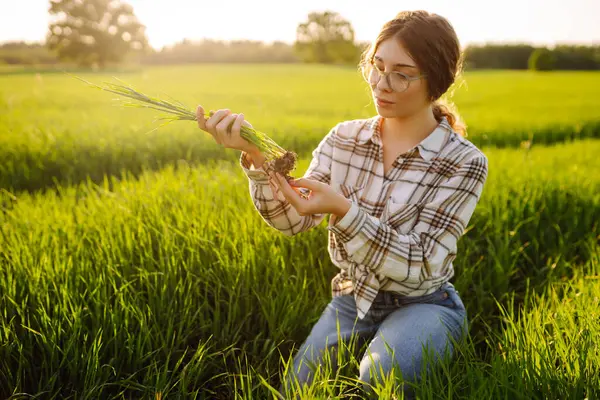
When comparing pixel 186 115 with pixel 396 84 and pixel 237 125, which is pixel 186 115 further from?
pixel 396 84

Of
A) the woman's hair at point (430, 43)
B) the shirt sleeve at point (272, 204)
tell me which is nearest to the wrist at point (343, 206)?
the shirt sleeve at point (272, 204)

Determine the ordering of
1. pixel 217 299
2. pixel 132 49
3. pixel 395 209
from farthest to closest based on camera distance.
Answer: pixel 132 49 → pixel 217 299 → pixel 395 209

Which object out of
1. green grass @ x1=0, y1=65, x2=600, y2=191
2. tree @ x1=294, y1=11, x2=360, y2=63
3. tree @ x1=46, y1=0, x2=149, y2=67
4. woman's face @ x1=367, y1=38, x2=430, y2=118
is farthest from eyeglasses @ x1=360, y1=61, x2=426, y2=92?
tree @ x1=294, y1=11, x2=360, y2=63

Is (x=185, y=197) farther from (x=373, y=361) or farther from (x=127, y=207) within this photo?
(x=373, y=361)

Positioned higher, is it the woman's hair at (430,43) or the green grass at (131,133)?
the woman's hair at (430,43)

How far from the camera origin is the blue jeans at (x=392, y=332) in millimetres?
1754

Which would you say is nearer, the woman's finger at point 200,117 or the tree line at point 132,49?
the woman's finger at point 200,117

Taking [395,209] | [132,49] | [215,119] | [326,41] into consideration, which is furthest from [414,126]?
[326,41]

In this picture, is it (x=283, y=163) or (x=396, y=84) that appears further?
(x=396, y=84)

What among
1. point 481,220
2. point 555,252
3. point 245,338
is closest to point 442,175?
point 245,338

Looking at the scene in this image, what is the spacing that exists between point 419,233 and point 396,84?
0.54 meters

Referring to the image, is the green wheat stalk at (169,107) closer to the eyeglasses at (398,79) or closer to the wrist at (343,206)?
the wrist at (343,206)

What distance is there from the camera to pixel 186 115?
5.99 feet

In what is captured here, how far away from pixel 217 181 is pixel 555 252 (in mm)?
2224
